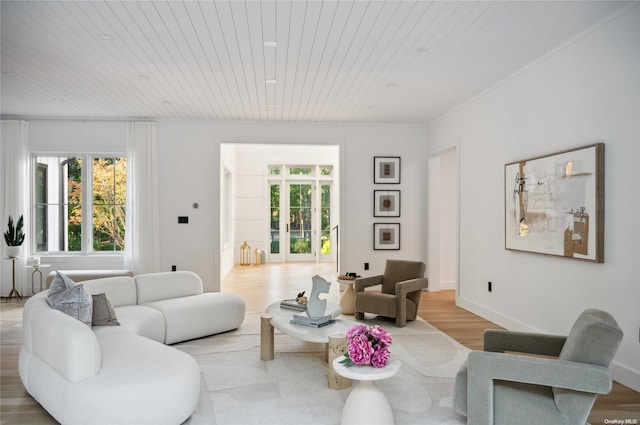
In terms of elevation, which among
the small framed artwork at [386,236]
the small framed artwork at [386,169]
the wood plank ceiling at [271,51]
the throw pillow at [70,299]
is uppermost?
the wood plank ceiling at [271,51]

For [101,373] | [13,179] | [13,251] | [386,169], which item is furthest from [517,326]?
[13,179]

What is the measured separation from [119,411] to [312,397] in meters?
1.31

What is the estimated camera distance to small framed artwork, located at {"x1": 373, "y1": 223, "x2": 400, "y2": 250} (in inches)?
304

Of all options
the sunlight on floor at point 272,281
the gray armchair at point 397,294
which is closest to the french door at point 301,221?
the sunlight on floor at point 272,281

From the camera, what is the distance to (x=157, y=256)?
284 inches

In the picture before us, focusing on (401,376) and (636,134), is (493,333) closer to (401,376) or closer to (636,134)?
(401,376)

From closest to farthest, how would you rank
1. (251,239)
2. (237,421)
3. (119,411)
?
1. (119,411)
2. (237,421)
3. (251,239)

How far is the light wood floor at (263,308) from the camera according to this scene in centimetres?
298

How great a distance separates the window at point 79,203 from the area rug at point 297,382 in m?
3.79

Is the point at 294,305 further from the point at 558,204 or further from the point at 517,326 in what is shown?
the point at 558,204

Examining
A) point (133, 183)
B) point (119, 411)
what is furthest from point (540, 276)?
point (133, 183)

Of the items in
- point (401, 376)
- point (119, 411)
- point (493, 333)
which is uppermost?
point (493, 333)

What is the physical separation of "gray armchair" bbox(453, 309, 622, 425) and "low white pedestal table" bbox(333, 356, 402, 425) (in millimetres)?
477

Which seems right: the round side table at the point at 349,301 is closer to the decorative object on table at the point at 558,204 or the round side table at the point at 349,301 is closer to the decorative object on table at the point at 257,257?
the decorative object on table at the point at 558,204
